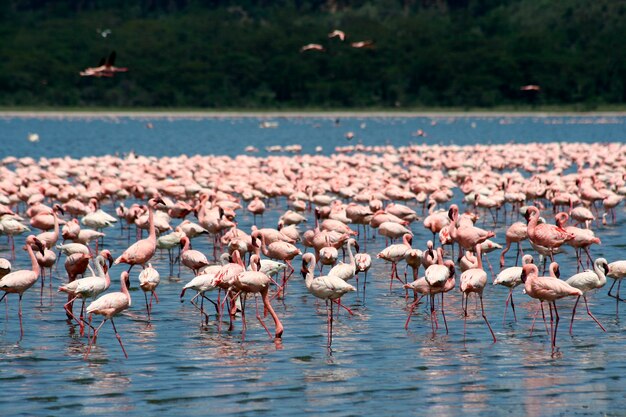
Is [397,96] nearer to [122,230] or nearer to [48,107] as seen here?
[48,107]

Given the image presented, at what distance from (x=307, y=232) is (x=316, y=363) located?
5.96m

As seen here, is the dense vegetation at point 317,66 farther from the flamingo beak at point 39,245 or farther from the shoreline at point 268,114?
the flamingo beak at point 39,245

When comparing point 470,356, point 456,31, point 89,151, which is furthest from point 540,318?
point 456,31

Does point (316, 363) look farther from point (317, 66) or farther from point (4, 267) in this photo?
point (317, 66)

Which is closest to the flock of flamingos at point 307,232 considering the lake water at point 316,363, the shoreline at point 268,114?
the lake water at point 316,363

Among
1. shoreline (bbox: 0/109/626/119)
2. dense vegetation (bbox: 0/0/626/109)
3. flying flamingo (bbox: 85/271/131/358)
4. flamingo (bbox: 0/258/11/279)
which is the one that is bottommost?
flying flamingo (bbox: 85/271/131/358)

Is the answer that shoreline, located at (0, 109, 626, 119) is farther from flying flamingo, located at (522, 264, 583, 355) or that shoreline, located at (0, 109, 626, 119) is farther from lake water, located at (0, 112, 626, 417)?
flying flamingo, located at (522, 264, 583, 355)

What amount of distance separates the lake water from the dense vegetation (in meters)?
114

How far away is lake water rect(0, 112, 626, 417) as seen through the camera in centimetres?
1144

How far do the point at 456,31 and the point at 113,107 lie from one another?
53797mm

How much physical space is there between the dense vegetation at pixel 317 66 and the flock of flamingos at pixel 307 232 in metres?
91.0

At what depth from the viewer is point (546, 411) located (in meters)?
11.1

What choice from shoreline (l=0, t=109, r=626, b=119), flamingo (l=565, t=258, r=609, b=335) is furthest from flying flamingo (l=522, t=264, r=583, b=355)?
shoreline (l=0, t=109, r=626, b=119)

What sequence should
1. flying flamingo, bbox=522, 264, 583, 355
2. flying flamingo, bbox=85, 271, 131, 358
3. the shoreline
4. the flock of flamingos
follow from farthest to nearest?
the shoreline → the flock of flamingos → flying flamingo, bbox=522, 264, 583, 355 → flying flamingo, bbox=85, 271, 131, 358
